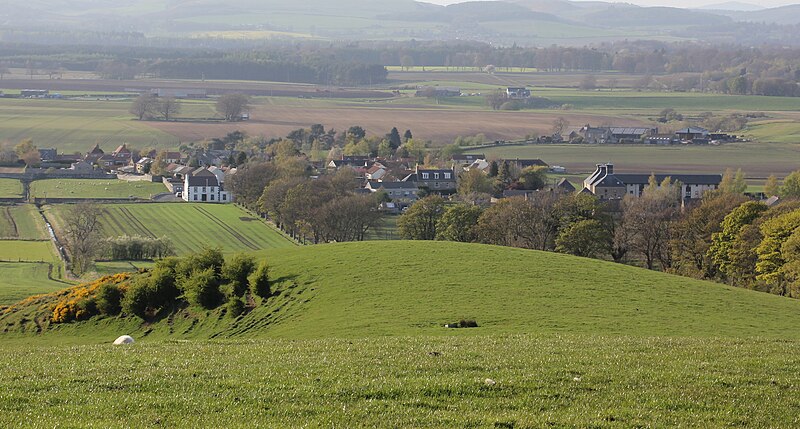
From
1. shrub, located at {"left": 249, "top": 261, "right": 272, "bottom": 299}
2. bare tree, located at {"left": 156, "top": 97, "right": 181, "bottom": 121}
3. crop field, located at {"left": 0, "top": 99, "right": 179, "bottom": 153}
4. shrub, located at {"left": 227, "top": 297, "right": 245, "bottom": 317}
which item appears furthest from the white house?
shrub, located at {"left": 227, "top": 297, "right": 245, "bottom": 317}

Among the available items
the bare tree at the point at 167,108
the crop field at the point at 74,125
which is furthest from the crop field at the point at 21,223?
the bare tree at the point at 167,108

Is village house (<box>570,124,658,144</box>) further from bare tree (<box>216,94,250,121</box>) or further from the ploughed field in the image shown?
the ploughed field

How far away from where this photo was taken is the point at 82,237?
61.2m

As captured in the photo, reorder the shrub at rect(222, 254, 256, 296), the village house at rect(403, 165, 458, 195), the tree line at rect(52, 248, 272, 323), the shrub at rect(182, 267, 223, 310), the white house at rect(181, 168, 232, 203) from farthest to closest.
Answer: the village house at rect(403, 165, 458, 195) < the white house at rect(181, 168, 232, 203) < the shrub at rect(222, 254, 256, 296) < the tree line at rect(52, 248, 272, 323) < the shrub at rect(182, 267, 223, 310)

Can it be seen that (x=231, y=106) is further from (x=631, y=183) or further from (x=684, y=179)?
(x=684, y=179)

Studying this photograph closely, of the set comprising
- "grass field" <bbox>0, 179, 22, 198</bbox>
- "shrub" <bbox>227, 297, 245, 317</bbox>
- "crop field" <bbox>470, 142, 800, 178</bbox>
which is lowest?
"grass field" <bbox>0, 179, 22, 198</bbox>

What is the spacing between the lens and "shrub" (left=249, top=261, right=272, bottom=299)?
32344mm

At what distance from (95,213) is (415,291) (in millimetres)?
46005

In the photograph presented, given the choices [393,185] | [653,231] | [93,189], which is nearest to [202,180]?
[93,189]

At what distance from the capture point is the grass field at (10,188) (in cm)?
9250

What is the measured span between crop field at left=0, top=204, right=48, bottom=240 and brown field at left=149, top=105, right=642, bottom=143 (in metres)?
60.6

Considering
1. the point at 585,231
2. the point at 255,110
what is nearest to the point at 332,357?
the point at 585,231

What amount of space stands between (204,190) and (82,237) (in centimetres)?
3893

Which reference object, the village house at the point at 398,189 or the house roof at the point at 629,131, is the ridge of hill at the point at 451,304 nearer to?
the village house at the point at 398,189
